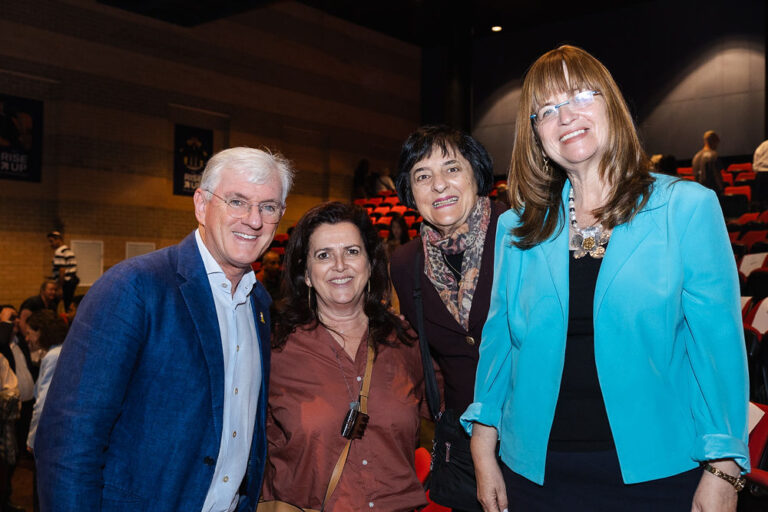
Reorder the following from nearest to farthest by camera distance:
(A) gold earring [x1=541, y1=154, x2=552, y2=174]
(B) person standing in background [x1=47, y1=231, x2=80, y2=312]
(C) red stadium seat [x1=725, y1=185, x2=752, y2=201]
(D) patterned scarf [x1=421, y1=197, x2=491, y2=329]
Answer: (A) gold earring [x1=541, y1=154, x2=552, y2=174] < (D) patterned scarf [x1=421, y1=197, x2=491, y2=329] < (B) person standing in background [x1=47, y1=231, x2=80, y2=312] < (C) red stadium seat [x1=725, y1=185, x2=752, y2=201]

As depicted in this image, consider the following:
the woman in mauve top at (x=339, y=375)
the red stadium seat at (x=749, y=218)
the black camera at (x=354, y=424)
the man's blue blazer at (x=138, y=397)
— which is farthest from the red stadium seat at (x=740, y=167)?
the man's blue blazer at (x=138, y=397)

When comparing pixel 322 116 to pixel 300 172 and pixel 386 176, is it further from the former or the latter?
pixel 386 176

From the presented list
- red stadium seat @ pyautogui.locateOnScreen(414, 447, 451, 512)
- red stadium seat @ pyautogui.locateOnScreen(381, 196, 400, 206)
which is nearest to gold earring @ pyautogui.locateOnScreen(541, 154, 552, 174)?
red stadium seat @ pyautogui.locateOnScreen(414, 447, 451, 512)

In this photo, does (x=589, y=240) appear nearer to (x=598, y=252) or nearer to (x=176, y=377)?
(x=598, y=252)

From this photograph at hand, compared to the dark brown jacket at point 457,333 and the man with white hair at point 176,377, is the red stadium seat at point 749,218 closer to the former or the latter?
the dark brown jacket at point 457,333

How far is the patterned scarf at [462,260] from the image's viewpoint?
2.25 metres

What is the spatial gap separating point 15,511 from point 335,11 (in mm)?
14204

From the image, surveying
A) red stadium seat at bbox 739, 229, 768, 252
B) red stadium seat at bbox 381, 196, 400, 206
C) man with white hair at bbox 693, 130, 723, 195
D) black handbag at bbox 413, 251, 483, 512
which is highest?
man with white hair at bbox 693, 130, 723, 195

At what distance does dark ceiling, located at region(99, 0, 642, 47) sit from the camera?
37.9ft

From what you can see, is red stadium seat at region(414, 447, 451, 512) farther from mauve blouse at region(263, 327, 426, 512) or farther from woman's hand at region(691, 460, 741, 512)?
woman's hand at region(691, 460, 741, 512)

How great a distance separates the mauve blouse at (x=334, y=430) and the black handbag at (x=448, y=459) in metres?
0.09

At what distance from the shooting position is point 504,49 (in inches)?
669

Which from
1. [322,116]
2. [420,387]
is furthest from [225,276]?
[322,116]

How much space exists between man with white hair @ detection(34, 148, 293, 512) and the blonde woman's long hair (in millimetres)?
831
